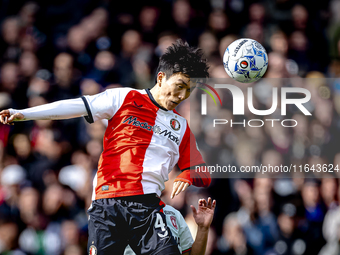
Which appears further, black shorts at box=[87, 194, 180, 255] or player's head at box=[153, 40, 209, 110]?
player's head at box=[153, 40, 209, 110]

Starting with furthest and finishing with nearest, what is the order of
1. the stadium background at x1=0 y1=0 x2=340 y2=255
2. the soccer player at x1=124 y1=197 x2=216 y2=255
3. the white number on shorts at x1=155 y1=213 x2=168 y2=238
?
the stadium background at x1=0 y1=0 x2=340 y2=255 < the soccer player at x1=124 y1=197 x2=216 y2=255 < the white number on shorts at x1=155 y1=213 x2=168 y2=238

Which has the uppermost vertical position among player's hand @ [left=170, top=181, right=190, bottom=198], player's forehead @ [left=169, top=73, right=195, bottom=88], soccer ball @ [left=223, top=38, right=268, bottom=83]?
soccer ball @ [left=223, top=38, right=268, bottom=83]

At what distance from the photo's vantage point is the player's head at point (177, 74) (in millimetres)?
3711

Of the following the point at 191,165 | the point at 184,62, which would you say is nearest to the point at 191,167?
the point at 191,165

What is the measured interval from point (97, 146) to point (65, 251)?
150 cm

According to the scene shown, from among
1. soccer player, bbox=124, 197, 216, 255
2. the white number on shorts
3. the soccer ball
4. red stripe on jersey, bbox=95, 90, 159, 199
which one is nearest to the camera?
the white number on shorts

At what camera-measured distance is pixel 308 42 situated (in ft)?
24.5

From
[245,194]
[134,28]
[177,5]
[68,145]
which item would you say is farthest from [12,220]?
[177,5]

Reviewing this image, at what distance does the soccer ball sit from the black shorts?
7.16 ft

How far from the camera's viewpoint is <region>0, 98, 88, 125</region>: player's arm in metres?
3.28

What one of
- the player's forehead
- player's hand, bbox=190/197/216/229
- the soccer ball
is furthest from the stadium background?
the player's forehead

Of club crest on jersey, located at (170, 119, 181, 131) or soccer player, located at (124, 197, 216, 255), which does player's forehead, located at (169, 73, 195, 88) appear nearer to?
club crest on jersey, located at (170, 119, 181, 131)

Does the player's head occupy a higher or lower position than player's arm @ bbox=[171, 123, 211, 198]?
higher

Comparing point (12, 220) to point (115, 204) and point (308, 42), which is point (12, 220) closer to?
point (115, 204)
